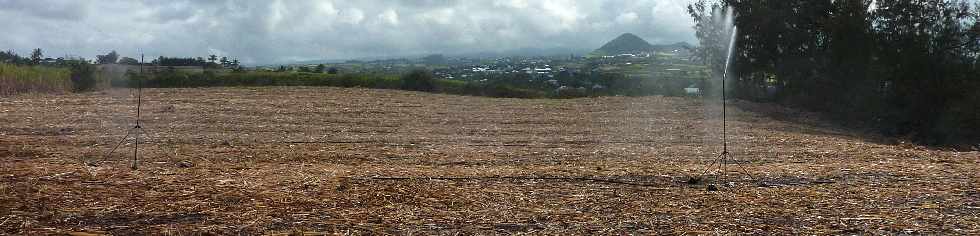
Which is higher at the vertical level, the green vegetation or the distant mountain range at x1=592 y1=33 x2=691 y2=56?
the distant mountain range at x1=592 y1=33 x2=691 y2=56

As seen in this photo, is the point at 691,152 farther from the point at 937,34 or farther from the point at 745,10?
the point at 745,10

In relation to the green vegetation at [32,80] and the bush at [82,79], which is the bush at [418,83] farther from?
the green vegetation at [32,80]

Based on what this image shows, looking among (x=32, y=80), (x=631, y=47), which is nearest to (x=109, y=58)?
(x=32, y=80)

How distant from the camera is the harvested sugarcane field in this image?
517cm

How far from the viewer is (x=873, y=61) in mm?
17734

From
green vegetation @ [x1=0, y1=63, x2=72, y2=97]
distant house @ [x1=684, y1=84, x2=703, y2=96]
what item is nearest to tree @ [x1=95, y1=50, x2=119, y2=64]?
green vegetation @ [x1=0, y1=63, x2=72, y2=97]

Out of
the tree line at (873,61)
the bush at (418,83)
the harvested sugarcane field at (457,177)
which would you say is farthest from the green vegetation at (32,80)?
the tree line at (873,61)

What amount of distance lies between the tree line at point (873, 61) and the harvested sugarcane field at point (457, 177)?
2.52m

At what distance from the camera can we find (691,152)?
10.2 m

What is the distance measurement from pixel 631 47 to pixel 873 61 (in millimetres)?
11903

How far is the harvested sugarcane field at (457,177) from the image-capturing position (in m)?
5.17

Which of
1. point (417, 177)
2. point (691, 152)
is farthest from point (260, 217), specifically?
point (691, 152)

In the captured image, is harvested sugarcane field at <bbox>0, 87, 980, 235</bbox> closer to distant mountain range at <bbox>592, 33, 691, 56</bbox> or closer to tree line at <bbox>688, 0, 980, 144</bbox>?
tree line at <bbox>688, 0, 980, 144</bbox>

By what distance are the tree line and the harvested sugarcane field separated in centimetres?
252
